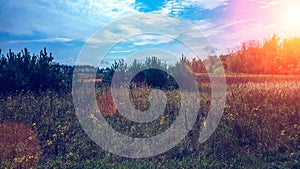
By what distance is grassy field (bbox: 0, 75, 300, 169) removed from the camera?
5.09 metres

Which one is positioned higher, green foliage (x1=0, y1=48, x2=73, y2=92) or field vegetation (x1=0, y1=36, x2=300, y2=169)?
green foliage (x1=0, y1=48, x2=73, y2=92)

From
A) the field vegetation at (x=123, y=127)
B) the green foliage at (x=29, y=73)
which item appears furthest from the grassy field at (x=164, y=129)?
the green foliage at (x=29, y=73)

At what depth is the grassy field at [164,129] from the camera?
5090mm

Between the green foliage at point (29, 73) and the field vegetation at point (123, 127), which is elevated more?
the green foliage at point (29, 73)

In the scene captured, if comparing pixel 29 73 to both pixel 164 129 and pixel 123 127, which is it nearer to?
pixel 123 127

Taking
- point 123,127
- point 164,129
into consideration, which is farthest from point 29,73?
point 164,129

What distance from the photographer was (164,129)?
21.0 feet

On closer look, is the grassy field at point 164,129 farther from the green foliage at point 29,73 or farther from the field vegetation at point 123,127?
the green foliage at point 29,73

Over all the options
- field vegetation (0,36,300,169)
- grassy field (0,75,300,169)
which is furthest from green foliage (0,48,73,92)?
grassy field (0,75,300,169)

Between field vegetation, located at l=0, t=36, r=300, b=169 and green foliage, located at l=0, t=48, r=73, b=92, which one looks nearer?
field vegetation, located at l=0, t=36, r=300, b=169

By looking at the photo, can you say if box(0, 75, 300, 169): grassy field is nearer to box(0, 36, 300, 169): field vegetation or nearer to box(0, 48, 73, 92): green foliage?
box(0, 36, 300, 169): field vegetation

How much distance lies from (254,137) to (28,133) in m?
4.75

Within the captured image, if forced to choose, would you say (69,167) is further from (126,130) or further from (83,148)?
(126,130)

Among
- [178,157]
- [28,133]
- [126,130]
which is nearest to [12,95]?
[28,133]
